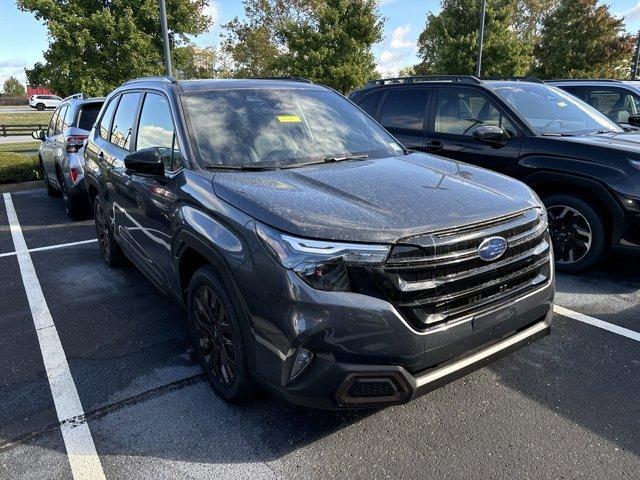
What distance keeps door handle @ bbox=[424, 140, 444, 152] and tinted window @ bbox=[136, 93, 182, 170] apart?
337 cm

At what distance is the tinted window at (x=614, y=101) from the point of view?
827 centimetres

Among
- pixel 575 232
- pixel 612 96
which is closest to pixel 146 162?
pixel 575 232

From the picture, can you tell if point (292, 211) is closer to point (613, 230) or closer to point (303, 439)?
point (303, 439)

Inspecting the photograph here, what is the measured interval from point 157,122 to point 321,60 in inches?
792

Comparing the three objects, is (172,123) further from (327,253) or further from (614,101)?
(614,101)

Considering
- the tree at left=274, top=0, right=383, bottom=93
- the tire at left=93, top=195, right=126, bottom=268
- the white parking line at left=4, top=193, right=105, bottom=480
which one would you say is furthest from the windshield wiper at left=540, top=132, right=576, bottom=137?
the tree at left=274, top=0, right=383, bottom=93

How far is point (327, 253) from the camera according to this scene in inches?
85.6

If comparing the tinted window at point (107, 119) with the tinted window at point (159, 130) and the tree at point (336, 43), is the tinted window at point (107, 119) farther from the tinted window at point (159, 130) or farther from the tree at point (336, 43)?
the tree at point (336, 43)

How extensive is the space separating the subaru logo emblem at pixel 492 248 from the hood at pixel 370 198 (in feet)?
0.38

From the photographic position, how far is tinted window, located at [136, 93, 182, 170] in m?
3.22

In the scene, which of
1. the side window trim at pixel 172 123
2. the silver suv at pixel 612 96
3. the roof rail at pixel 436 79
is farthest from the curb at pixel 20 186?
the silver suv at pixel 612 96

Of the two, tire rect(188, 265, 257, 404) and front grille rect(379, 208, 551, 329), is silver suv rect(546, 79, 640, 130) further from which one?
tire rect(188, 265, 257, 404)

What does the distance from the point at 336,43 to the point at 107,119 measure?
19.5 meters

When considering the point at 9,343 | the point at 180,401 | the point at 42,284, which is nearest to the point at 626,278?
the point at 180,401
